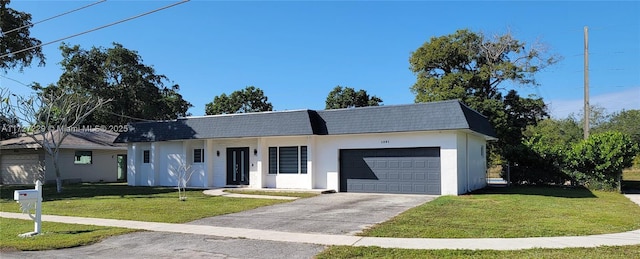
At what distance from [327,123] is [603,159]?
43.3ft

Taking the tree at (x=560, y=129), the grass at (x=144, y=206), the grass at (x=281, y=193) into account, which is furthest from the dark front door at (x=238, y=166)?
the tree at (x=560, y=129)

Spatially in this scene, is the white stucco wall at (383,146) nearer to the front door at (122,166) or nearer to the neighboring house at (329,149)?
the neighboring house at (329,149)

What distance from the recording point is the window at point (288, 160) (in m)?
20.2

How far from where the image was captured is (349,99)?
5081 centimetres

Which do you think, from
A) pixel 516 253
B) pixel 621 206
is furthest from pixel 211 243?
pixel 621 206

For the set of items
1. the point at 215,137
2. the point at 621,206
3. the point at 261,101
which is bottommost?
the point at 621,206

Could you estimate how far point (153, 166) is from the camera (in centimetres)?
2384

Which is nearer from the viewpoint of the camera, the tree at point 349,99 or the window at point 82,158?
the window at point 82,158

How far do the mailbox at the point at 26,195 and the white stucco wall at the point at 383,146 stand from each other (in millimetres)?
11552

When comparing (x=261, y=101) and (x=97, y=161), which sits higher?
(x=261, y=101)

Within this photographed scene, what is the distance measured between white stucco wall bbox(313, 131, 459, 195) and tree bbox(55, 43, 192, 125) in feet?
78.7

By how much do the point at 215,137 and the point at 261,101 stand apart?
3187cm

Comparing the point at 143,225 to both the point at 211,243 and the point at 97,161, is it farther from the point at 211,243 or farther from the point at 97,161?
the point at 97,161

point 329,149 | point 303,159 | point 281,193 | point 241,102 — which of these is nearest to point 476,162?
point 329,149
